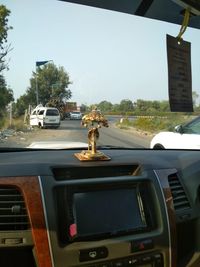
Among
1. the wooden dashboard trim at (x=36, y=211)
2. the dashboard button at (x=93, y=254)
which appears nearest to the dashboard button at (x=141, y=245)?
the dashboard button at (x=93, y=254)

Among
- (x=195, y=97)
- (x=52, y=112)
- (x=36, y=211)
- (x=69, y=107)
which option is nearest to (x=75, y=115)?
(x=69, y=107)

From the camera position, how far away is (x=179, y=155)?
3572 millimetres

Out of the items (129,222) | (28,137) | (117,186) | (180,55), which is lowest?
(129,222)

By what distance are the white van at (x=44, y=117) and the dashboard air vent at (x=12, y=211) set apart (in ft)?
1.98

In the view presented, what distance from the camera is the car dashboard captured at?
2590 millimetres

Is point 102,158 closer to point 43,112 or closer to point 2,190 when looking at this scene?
point 43,112

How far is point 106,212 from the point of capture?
2.80 metres

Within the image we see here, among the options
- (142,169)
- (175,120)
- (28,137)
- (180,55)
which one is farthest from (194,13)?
(28,137)

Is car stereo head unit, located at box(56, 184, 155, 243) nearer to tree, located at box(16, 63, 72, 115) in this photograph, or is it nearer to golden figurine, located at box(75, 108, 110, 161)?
golden figurine, located at box(75, 108, 110, 161)

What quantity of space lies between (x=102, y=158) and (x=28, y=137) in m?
0.60

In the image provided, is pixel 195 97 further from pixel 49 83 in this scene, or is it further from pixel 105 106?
pixel 49 83

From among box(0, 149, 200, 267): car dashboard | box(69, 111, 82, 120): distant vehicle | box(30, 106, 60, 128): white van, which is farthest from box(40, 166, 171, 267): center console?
box(30, 106, 60, 128): white van

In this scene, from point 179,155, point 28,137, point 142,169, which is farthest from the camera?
point 179,155

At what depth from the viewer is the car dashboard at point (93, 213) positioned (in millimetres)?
2590
